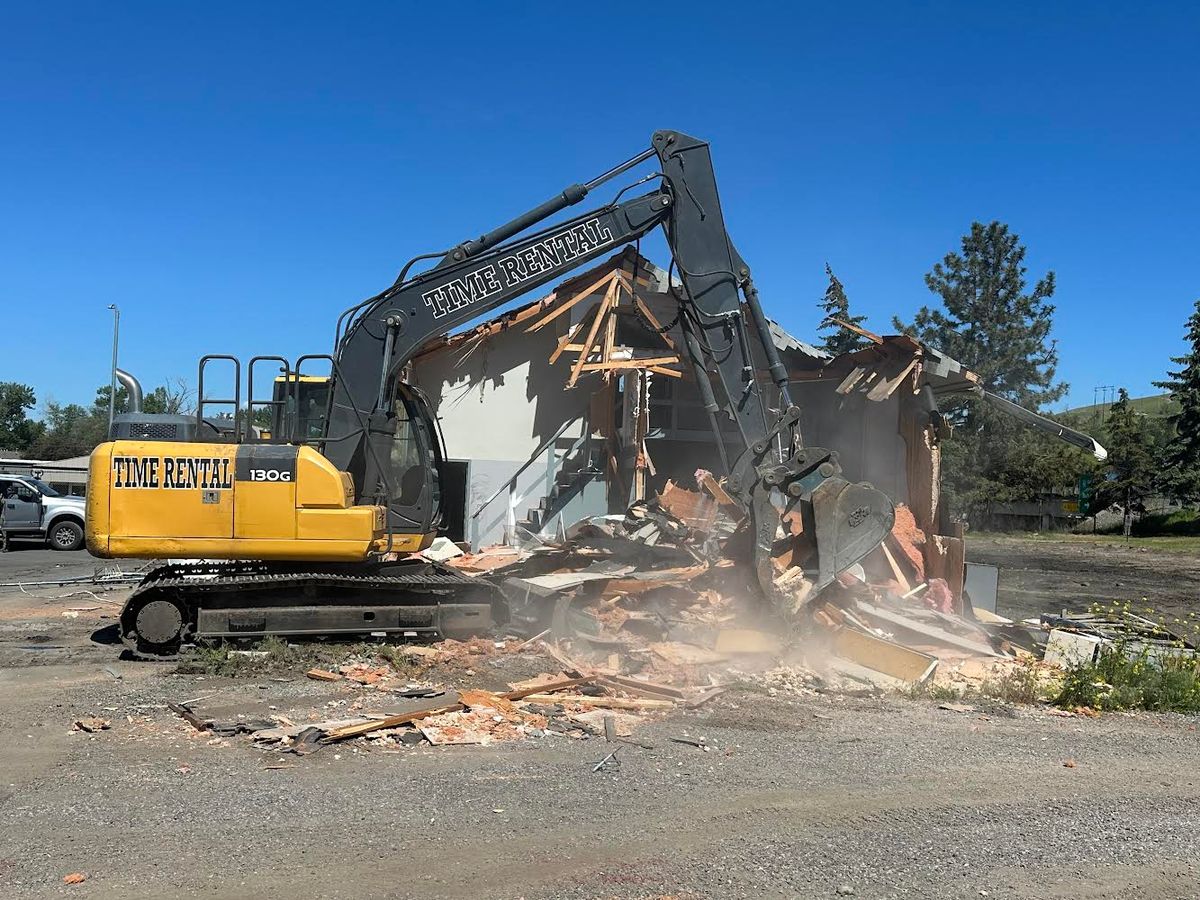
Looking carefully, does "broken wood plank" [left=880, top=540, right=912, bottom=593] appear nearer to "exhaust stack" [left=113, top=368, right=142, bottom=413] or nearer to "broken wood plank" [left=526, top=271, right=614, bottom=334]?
"broken wood plank" [left=526, top=271, right=614, bottom=334]

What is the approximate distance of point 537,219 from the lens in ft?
32.9

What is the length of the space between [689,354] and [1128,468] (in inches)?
1424

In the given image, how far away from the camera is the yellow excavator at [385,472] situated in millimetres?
8984

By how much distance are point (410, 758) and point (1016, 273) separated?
45.4 metres

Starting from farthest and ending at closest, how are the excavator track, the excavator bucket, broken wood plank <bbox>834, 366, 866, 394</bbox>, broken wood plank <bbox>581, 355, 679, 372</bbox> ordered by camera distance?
broken wood plank <bbox>581, 355, 679, 372</bbox> < broken wood plank <bbox>834, 366, 866, 394</bbox> < the excavator bucket < the excavator track

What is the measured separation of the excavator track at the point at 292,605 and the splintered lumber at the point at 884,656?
3.71 m

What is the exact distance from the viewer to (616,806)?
5336 mm

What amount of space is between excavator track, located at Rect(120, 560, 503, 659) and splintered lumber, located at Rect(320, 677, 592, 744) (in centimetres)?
196

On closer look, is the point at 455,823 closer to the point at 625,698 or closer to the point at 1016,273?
the point at 625,698

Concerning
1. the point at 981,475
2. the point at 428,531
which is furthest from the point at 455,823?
the point at 981,475

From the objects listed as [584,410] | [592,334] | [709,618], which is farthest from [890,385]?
[584,410]

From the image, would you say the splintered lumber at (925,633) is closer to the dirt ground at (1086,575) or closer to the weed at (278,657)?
→ the dirt ground at (1086,575)

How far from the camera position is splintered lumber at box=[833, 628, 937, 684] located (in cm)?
885

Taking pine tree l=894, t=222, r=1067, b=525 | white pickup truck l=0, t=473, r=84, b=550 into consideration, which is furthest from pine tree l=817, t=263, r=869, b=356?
white pickup truck l=0, t=473, r=84, b=550
